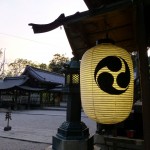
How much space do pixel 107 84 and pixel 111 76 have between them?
0.32 feet

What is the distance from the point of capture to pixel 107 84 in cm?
231

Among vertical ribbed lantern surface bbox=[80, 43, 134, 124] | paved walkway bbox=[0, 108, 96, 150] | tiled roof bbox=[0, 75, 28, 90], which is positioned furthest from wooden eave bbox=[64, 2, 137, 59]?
tiled roof bbox=[0, 75, 28, 90]

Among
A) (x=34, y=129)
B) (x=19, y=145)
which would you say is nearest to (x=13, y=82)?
(x=34, y=129)

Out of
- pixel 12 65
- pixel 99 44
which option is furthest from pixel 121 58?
pixel 12 65

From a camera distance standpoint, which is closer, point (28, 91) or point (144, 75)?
point (144, 75)

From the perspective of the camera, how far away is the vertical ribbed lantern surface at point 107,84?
232 cm

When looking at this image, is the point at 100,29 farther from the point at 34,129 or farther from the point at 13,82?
the point at 13,82

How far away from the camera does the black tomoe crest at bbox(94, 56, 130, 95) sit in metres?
2.30

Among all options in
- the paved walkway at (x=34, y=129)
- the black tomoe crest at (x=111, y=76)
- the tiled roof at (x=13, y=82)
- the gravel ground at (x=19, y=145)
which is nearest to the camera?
the black tomoe crest at (x=111, y=76)

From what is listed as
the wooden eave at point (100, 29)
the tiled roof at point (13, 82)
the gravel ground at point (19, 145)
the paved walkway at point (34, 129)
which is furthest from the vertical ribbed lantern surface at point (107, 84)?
the tiled roof at point (13, 82)

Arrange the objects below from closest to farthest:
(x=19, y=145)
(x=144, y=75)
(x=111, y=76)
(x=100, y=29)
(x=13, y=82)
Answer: (x=111, y=76)
(x=144, y=75)
(x=100, y=29)
(x=19, y=145)
(x=13, y=82)

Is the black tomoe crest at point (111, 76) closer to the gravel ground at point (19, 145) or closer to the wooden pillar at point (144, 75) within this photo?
the wooden pillar at point (144, 75)

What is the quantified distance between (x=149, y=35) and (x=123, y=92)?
1529 mm

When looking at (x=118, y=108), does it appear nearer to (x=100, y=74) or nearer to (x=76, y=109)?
(x=100, y=74)
